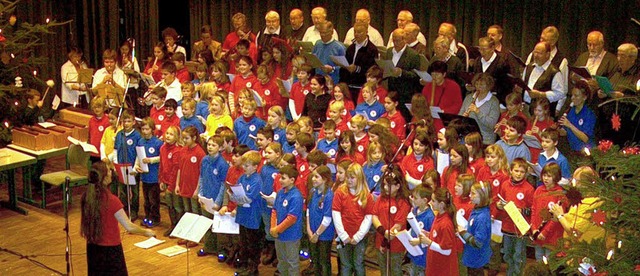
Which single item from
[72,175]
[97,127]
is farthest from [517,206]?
[72,175]

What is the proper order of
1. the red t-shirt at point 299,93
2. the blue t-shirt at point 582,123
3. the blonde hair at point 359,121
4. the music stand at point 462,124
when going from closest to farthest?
the music stand at point 462,124 < the blonde hair at point 359,121 < the blue t-shirt at point 582,123 < the red t-shirt at point 299,93

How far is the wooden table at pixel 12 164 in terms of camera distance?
922 centimetres

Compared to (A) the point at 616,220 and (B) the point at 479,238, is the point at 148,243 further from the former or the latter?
(A) the point at 616,220

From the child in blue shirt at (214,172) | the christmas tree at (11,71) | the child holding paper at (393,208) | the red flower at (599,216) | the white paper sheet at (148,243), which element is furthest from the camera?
the christmas tree at (11,71)

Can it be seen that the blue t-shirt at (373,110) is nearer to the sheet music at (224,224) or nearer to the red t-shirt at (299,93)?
the red t-shirt at (299,93)

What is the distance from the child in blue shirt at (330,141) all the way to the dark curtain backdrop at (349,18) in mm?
4084

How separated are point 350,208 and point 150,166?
283 cm

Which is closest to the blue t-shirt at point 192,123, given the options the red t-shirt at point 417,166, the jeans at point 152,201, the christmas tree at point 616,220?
the jeans at point 152,201

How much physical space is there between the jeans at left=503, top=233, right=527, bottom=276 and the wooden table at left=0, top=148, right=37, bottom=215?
5.28 m

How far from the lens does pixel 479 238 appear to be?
6391 mm

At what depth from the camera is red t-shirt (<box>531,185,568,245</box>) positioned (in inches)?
254

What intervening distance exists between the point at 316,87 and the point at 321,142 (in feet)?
3.67

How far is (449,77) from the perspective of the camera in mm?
8844

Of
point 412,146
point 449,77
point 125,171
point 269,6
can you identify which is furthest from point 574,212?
point 269,6
